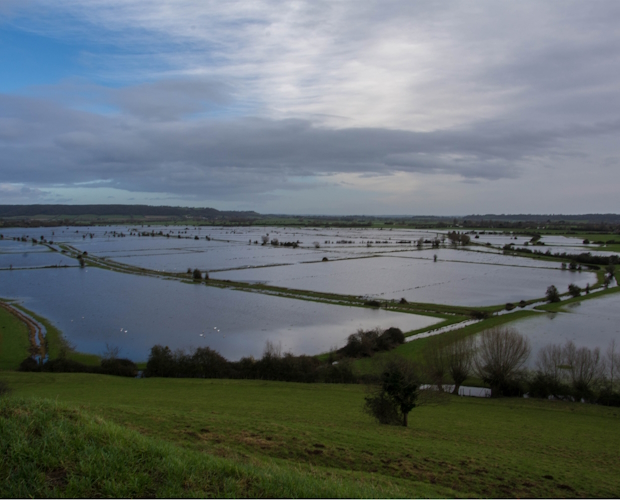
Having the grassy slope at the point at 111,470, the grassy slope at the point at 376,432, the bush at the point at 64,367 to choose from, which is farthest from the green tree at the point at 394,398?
the bush at the point at 64,367

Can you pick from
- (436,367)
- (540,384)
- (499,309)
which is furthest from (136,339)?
(499,309)

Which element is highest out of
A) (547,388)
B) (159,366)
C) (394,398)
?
(394,398)

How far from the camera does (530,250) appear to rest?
10375 centimetres

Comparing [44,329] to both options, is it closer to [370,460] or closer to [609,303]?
[370,460]

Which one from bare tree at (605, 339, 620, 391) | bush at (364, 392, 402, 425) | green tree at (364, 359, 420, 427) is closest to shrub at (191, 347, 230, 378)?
green tree at (364, 359, 420, 427)

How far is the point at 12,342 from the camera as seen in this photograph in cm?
3306

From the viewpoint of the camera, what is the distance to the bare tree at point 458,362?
26.6 metres

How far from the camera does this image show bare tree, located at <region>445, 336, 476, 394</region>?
26562mm

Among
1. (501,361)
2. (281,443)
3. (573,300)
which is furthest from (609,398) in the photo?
(573,300)

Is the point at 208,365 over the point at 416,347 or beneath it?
beneath

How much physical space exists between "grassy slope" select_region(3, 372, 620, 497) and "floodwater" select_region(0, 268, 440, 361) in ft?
25.8

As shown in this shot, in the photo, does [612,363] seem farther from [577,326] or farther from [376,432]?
[376,432]

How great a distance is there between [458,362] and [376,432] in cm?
1439

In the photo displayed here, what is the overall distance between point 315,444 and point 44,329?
1371 inches
